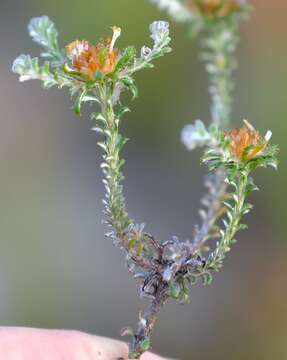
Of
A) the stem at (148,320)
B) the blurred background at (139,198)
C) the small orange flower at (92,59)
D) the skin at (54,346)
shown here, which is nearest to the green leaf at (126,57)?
the small orange flower at (92,59)

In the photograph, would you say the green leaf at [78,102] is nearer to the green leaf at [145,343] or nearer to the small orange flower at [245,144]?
the small orange flower at [245,144]

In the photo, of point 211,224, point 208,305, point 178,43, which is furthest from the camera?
point 178,43

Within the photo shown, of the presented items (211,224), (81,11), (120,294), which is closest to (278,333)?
(120,294)

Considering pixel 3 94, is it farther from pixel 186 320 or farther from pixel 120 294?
pixel 186 320

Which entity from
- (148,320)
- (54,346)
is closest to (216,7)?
(148,320)

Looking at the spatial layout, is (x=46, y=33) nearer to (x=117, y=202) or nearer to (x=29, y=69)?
(x=29, y=69)

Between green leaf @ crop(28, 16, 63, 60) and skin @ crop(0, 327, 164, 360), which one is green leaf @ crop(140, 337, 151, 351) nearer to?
skin @ crop(0, 327, 164, 360)
